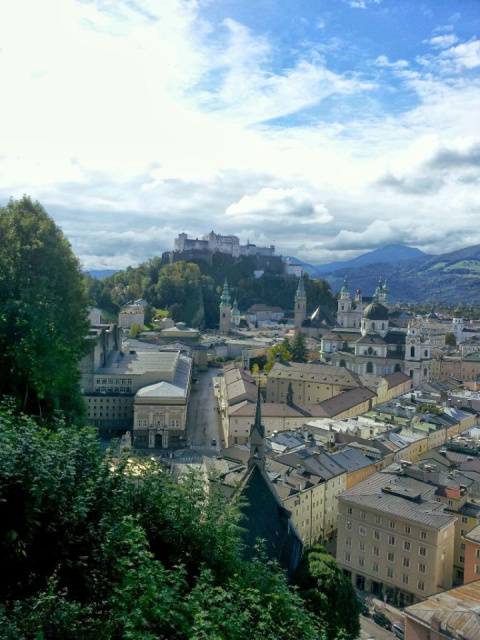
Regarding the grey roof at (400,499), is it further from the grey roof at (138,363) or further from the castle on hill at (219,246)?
the castle on hill at (219,246)

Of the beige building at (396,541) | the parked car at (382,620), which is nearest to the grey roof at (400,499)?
the beige building at (396,541)

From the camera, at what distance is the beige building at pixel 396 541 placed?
76.5 feet

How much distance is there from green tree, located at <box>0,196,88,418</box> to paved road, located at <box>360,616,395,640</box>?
13.4 meters

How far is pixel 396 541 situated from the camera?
79.0 feet

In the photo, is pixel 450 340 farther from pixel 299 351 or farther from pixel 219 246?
pixel 219 246

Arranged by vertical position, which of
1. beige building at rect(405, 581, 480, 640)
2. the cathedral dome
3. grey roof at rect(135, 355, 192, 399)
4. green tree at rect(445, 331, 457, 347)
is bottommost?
beige building at rect(405, 581, 480, 640)

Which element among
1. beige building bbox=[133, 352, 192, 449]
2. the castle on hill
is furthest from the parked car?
the castle on hill

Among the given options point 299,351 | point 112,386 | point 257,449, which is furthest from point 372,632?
point 299,351

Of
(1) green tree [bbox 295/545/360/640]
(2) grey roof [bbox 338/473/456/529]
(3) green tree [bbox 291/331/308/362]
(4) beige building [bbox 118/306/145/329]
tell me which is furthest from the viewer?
(4) beige building [bbox 118/306/145/329]

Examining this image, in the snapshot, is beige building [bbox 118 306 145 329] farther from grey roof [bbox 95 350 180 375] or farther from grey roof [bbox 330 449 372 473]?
grey roof [bbox 330 449 372 473]

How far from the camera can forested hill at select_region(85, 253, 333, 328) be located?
102 meters

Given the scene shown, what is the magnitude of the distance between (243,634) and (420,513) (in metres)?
18.5

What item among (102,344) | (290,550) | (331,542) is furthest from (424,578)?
(102,344)

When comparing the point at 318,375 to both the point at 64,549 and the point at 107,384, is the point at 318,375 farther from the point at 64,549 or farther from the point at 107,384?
the point at 64,549
